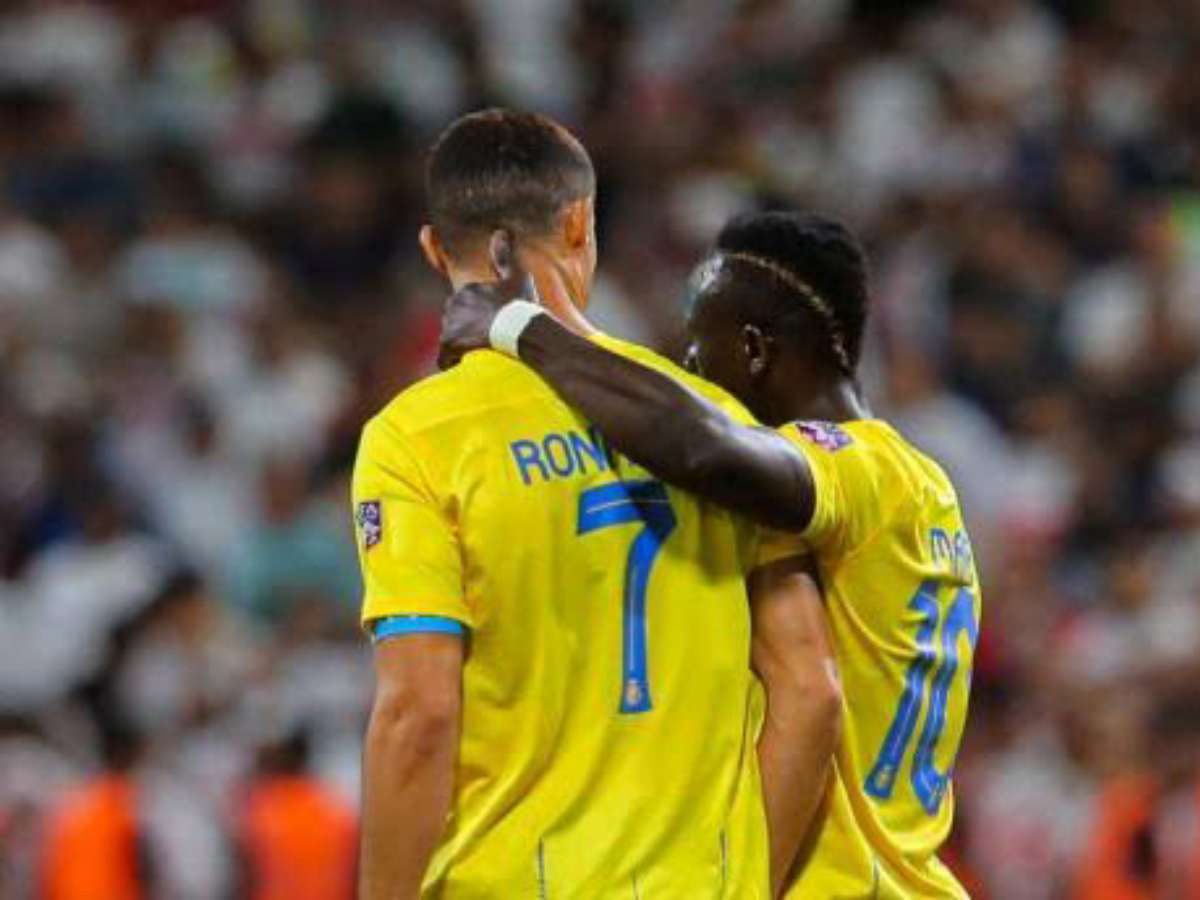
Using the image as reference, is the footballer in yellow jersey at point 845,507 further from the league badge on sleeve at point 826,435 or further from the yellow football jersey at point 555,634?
the yellow football jersey at point 555,634

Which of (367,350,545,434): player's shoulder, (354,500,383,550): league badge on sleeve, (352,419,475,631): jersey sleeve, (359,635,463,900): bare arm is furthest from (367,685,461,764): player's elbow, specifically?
(367,350,545,434): player's shoulder

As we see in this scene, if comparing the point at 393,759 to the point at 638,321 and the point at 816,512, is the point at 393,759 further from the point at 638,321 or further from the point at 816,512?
the point at 638,321

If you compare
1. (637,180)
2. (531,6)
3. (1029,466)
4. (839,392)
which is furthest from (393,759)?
(531,6)

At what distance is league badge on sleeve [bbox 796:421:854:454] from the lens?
4.58 m

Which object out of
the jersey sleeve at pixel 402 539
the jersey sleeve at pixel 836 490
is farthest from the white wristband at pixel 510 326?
the jersey sleeve at pixel 836 490

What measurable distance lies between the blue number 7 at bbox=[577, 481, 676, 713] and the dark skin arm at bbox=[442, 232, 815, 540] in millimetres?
73

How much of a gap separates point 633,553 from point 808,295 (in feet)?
2.07

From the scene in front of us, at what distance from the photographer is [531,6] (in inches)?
531

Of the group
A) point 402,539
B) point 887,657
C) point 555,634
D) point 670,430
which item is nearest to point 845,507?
point 887,657

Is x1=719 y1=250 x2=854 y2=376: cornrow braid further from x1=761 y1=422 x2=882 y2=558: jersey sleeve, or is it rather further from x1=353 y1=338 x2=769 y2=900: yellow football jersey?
x1=353 y1=338 x2=769 y2=900: yellow football jersey

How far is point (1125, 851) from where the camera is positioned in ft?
29.5

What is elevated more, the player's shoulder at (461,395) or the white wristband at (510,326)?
the white wristband at (510,326)

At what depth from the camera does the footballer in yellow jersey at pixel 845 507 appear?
4426 mm

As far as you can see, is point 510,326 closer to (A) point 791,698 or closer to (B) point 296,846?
(A) point 791,698
